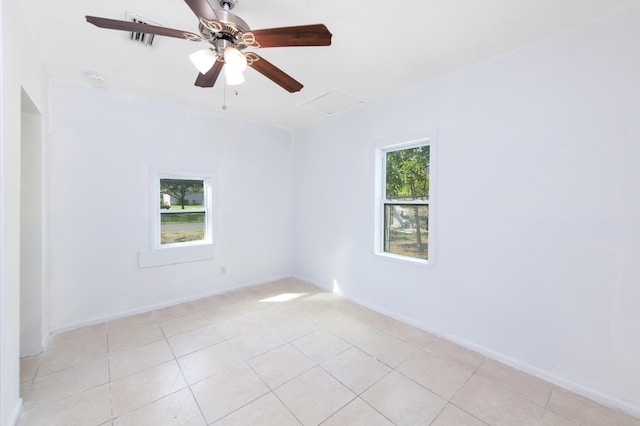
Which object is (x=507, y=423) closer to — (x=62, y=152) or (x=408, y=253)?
(x=408, y=253)

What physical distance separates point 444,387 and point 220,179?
344cm

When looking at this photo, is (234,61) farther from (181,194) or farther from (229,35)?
(181,194)

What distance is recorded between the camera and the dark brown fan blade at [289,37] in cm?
137

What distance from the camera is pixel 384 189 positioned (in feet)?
10.9

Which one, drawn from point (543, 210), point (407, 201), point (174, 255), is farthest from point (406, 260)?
point (174, 255)

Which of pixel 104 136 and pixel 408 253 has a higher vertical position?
pixel 104 136

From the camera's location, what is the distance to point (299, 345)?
251 centimetres

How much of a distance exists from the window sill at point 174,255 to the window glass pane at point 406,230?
7.93ft

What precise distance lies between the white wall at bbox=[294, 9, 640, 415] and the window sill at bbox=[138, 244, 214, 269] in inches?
98.5

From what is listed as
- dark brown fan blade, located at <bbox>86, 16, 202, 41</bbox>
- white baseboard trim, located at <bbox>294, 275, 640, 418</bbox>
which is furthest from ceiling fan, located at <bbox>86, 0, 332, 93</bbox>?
white baseboard trim, located at <bbox>294, 275, 640, 418</bbox>

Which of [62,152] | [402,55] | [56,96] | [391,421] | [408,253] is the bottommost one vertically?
[391,421]

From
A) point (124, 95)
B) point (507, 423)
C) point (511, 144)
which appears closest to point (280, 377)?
point (507, 423)

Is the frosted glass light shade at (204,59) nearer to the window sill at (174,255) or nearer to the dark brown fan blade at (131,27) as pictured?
the dark brown fan blade at (131,27)

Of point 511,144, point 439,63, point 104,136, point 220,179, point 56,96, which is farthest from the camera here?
point 220,179
